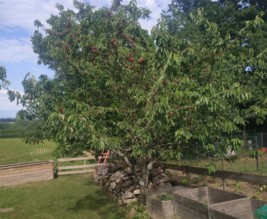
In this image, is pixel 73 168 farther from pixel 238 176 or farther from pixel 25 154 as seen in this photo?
pixel 25 154

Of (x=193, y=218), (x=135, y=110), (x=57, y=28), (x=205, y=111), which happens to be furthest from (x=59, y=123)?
(x=57, y=28)

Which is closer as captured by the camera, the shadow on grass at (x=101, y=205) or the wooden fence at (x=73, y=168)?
the shadow on grass at (x=101, y=205)

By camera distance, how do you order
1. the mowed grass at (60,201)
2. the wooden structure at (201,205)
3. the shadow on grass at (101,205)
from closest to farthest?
1. the wooden structure at (201,205)
2. the shadow on grass at (101,205)
3. the mowed grass at (60,201)

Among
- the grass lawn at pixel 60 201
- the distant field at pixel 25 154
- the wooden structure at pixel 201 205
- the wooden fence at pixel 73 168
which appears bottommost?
the distant field at pixel 25 154

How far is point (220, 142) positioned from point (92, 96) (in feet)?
9.20

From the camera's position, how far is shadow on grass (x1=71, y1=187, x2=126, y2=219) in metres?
8.38

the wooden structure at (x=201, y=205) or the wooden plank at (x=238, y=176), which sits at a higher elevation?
the wooden plank at (x=238, y=176)

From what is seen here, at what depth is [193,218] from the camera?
20.7 feet

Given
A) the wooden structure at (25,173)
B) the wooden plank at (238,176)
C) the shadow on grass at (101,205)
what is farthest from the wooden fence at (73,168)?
the wooden plank at (238,176)

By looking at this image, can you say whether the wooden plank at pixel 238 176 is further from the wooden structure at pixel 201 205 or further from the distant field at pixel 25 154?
the distant field at pixel 25 154

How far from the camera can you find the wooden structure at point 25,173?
45.4ft

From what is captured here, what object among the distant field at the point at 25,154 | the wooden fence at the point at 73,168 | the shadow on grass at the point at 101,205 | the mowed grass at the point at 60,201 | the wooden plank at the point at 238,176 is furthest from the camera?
the distant field at the point at 25,154

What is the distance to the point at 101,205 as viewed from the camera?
9406 mm

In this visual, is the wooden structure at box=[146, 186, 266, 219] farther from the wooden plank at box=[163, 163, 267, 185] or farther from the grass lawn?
the grass lawn
